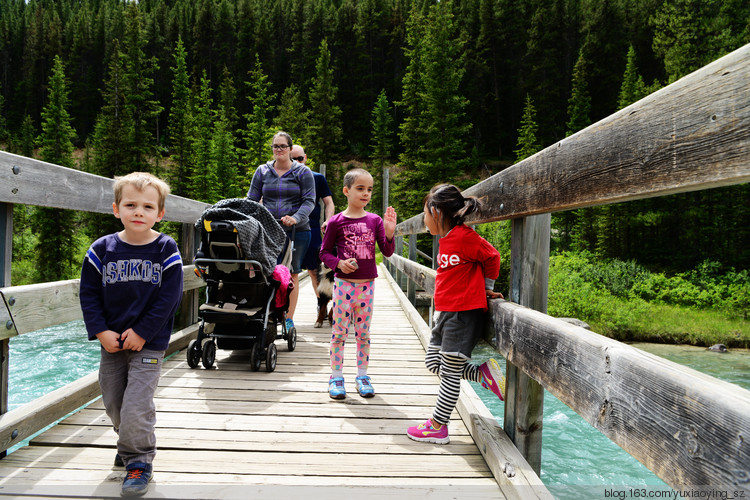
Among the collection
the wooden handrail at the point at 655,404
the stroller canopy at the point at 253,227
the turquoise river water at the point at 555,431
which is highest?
the stroller canopy at the point at 253,227

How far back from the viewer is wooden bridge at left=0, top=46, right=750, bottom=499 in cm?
87

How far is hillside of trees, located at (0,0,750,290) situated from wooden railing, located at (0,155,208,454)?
25936 mm

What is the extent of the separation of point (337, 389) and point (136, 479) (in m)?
1.35

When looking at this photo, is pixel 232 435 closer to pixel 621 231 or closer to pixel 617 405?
pixel 617 405

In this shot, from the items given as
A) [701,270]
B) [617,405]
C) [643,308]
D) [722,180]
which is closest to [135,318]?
[617,405]

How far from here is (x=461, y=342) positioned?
225 cm

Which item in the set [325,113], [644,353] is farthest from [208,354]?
[325,113]

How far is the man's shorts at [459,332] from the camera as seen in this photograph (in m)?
2.24

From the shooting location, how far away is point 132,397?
1885 millimetres

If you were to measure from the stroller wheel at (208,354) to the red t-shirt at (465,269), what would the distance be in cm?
205

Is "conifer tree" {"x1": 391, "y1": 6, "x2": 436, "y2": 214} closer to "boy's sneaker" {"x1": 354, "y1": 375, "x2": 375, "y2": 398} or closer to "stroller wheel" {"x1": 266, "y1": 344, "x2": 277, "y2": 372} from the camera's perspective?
"stroller wheel" {"x1": 266, "y1": 344, "x2": 277, "y2": 372}

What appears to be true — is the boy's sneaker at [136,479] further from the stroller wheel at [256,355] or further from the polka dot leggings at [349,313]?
the stroller wheel at [256,355]

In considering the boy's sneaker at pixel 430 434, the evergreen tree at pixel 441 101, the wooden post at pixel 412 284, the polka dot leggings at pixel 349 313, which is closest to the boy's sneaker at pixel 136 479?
the boy's sneaker at pixel 430 434

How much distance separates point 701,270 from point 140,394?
2736 cm
